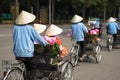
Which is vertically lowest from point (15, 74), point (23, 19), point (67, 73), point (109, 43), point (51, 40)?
point (67, 73)

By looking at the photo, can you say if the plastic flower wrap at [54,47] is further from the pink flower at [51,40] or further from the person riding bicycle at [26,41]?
the person riding bicycle at [26,41]

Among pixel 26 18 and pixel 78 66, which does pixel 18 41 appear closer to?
pixel 26 18

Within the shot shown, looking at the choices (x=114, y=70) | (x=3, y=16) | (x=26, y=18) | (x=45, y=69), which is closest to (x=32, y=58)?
(x=45, y=69)

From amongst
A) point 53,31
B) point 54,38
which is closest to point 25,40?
point 54,38

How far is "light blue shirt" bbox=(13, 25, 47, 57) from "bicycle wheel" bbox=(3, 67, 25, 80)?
346 millimetres

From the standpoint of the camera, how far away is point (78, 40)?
1224cm

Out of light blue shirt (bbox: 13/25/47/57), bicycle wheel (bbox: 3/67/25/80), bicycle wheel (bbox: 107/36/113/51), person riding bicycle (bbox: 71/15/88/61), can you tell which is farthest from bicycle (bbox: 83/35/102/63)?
bicycle wheel (bbox: 3/67/25/80)

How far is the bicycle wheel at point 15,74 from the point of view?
719 centimetres

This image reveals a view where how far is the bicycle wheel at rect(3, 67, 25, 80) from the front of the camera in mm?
7188

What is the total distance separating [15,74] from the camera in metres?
7.33

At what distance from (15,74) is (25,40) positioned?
0.72 metres

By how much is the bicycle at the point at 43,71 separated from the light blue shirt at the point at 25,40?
0.25m

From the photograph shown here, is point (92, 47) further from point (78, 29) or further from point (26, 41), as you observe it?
point (26, 41)

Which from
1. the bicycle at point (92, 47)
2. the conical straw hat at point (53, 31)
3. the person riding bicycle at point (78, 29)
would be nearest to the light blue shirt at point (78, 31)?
the person riding bicycle at point (78, 29)
